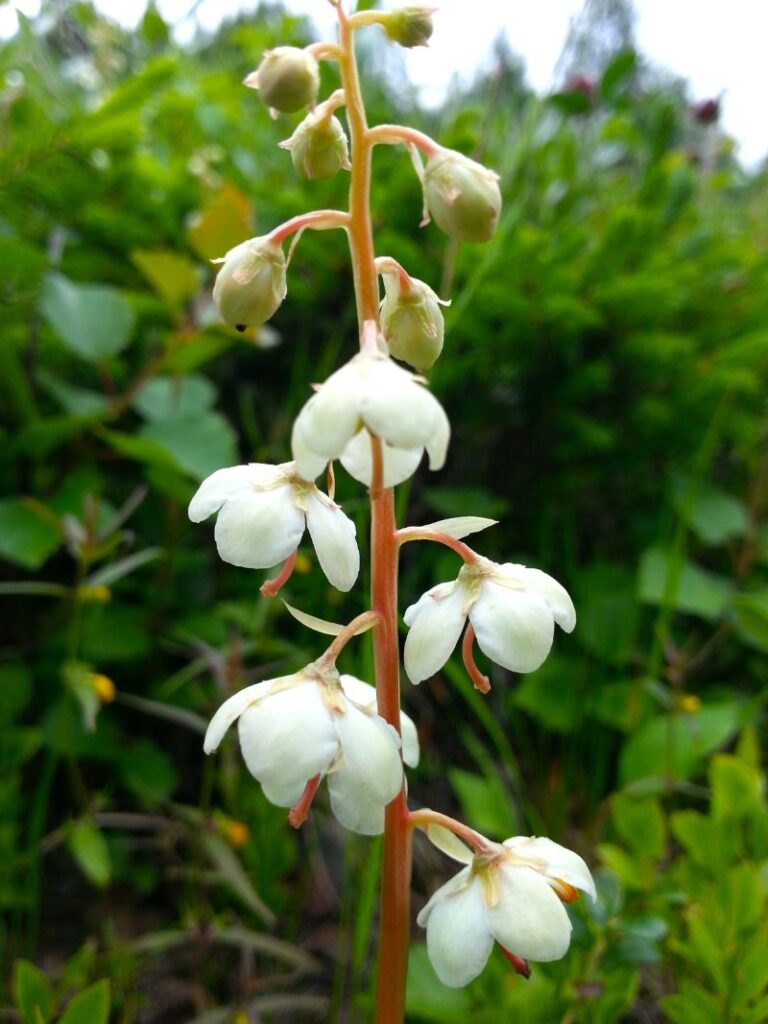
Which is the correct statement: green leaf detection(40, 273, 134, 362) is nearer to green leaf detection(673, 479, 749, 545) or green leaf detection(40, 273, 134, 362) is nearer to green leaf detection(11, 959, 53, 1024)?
green leaf detection(11, 959, 53, 1024)

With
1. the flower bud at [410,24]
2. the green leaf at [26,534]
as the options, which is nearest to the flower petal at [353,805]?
the flower bud at [410,24]

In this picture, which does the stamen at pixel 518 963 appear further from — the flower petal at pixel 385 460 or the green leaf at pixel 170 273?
the green leaf at pixel 170 273

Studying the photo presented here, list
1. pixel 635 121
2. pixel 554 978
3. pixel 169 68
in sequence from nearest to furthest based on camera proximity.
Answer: pixel 554 978, pixel 169 68, pixel 635 121

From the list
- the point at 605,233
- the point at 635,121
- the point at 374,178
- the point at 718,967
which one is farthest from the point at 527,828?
the point at 635,121

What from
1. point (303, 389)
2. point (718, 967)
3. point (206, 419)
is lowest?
point (718, 967)

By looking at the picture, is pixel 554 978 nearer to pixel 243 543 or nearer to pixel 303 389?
pixel 243 543

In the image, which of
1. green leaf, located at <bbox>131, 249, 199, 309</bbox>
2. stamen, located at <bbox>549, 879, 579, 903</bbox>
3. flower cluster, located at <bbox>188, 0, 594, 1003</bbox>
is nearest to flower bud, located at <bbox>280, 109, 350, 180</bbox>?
flower cluster, located at <bbox>188, 0, 594, 1003</bbox>

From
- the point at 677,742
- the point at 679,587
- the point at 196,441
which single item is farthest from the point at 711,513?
the point at 196,441
